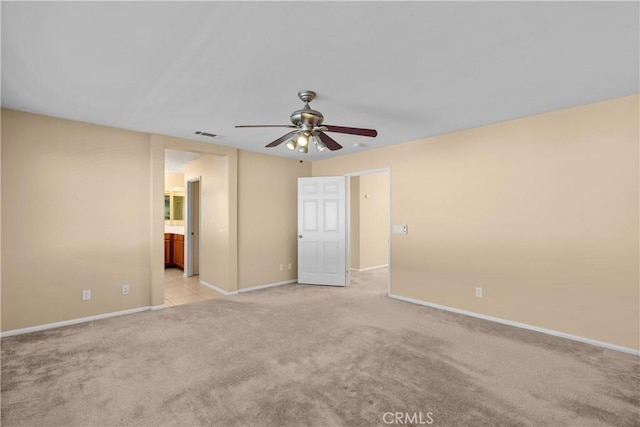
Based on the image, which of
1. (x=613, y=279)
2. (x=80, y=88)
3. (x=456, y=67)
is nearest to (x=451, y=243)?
(x=613, y=279)

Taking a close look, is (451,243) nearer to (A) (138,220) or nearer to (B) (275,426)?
(B) (275,426)

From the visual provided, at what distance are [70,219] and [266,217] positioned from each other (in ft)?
9.27

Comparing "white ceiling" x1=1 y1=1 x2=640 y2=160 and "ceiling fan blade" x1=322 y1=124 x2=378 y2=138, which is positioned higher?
"white ceiling" x1=1 y1=1 x2=640 y2=160

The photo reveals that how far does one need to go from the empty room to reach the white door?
1.82ft

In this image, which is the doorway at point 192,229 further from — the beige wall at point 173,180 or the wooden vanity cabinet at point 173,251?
the beige wall at point 173,180

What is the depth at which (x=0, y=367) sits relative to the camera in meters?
2.59

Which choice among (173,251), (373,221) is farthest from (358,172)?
(173,251)

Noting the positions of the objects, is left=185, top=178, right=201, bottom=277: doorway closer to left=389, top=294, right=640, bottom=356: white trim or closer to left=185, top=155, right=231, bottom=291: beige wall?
left=185, top=155, right=231, bottom=291: beige wall

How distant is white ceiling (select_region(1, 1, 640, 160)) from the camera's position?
1.74 m

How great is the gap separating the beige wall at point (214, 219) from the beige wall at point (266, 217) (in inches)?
9.4

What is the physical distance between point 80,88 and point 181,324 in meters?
2.65

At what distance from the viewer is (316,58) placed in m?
2.20

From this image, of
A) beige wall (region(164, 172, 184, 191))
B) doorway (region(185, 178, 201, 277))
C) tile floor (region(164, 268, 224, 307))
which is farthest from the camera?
beige wall (region(164, 172, 184, 191))

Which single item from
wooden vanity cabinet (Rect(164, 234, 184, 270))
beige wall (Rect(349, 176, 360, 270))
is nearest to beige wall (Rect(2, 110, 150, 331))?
wooden vanity cabinet (Rect(164, 234, 184, 270))
